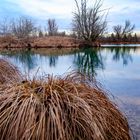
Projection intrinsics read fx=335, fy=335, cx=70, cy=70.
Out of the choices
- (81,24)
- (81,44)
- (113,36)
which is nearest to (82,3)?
(81,24)

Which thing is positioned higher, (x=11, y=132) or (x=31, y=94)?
(x=31, y=94)

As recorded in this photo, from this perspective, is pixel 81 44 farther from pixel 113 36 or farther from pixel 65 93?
pixel 65 93

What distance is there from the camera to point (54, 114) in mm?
2863

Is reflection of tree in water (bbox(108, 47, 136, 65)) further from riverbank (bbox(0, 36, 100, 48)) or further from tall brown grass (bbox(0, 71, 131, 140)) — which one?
tall brown grass (bbox(0, 71, 131, 140))

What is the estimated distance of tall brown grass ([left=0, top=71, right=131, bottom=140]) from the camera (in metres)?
2.83

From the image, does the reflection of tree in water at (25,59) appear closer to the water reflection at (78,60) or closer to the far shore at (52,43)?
the water reflection at (78,60)

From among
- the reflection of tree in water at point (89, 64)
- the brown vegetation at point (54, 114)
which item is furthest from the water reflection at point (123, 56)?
the brown vegetation at point (54, 114)

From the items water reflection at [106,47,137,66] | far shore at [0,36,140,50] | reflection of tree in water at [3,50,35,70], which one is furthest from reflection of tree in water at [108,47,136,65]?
far shore at [0,36,140,50]

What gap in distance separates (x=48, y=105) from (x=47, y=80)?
49 cm

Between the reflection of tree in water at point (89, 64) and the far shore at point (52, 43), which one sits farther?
the far shore at point (52, 43)

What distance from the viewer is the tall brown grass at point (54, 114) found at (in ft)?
9.29

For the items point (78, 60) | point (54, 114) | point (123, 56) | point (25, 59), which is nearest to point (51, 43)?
point (123, 56)

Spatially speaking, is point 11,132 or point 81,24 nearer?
point 11,132

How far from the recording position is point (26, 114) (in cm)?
288
